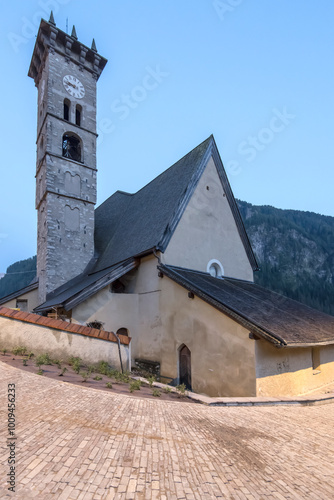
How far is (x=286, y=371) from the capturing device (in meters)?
10.4

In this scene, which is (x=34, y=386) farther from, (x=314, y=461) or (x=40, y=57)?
(x=40, y=57)

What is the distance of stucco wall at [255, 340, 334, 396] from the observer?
9544 mm

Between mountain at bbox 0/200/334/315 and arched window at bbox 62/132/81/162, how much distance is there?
2540 inches

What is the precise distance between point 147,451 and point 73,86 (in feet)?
81.2

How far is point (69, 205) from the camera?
2048 centimetres

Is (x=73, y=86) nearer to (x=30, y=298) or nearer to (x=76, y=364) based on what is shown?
(x=30, y=298)

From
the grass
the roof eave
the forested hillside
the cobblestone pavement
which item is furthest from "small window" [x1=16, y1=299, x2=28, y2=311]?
the forested hillside

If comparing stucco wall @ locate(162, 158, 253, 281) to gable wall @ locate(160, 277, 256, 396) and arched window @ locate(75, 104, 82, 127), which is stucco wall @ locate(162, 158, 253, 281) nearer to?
gable wall @ locate(160, 277, 256, 396)

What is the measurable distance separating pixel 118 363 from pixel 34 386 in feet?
12.3

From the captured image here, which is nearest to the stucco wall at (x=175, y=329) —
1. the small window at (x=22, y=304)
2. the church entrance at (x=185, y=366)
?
the church entrance at (x=185, y=366)

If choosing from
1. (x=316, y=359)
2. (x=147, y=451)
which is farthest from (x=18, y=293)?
(x=147, y=451)

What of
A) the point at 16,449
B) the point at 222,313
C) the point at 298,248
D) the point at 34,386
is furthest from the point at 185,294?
the point at 298,248

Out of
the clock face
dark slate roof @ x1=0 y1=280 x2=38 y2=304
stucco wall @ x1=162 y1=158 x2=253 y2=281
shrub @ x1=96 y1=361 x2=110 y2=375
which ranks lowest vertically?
shrub @ x1=96 y1=361 x2=110 y2=375

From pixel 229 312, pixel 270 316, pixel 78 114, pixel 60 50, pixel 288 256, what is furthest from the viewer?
pixel 288 256
